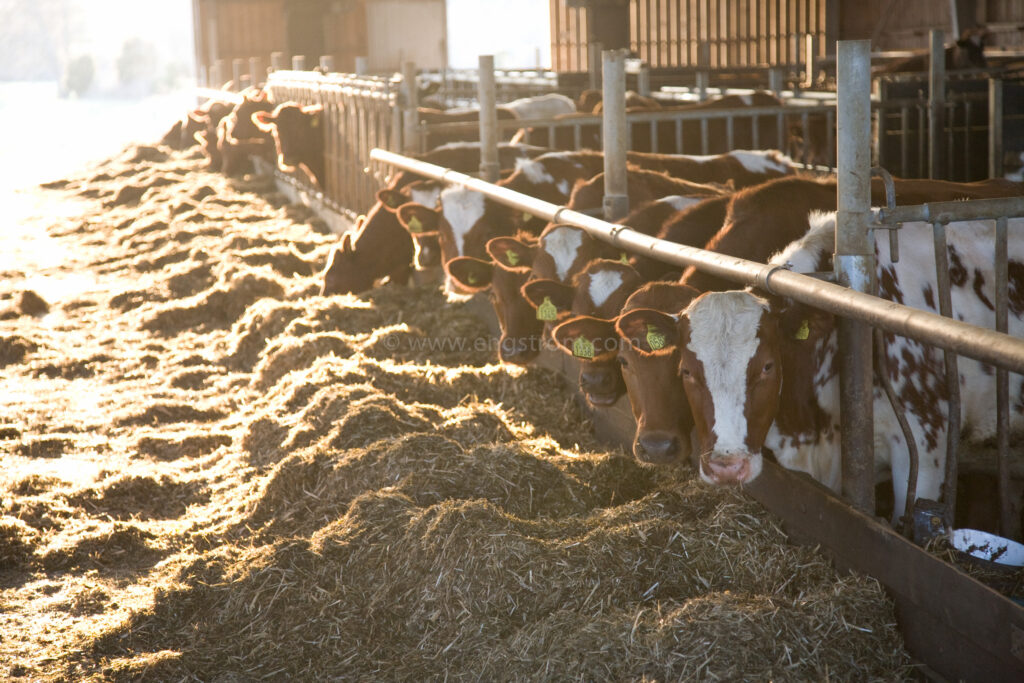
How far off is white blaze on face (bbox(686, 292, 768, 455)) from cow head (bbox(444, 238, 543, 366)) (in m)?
2.09

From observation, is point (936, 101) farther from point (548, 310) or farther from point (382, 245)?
point (548, 310)

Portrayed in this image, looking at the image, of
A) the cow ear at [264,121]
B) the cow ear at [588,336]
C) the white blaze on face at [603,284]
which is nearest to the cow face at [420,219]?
the white blaze on face at [603,284]

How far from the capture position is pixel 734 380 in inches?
142

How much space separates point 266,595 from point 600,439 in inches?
77.7

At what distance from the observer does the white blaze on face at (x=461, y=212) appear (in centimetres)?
677

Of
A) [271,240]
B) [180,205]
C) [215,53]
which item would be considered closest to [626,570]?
[271,240]

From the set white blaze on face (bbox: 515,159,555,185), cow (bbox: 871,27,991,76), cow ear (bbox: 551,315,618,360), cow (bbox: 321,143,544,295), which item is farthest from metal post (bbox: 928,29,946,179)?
cow ear (bbox: 551,315,618,360)

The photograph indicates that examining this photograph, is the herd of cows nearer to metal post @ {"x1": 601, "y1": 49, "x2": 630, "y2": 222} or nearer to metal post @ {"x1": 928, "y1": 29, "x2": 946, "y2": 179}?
metal post @ {"x1": 601, "y1": 49, "x2": 630, "y2": 222}

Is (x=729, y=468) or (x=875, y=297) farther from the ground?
(x=875, y=297)

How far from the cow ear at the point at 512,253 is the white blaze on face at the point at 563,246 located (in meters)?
0.34

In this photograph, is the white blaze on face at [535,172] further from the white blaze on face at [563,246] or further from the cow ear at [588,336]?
the cow ear at [588,336]

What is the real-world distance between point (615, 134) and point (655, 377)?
1932 millimetres

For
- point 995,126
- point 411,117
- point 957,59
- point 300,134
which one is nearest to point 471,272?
point 411,117

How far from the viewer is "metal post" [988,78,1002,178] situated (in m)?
8.01
